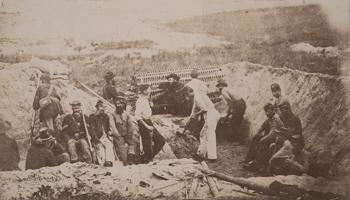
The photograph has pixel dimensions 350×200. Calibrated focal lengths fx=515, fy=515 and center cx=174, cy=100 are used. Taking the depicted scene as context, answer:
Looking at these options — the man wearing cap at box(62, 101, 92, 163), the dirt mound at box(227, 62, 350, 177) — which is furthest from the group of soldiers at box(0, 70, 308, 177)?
the dirt mound at box(227, 62, 350, 177)

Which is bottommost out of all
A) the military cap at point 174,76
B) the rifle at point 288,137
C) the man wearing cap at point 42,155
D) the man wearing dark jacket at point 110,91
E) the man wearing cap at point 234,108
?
the man wearing cap at point 42,155

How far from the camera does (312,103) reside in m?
7.83

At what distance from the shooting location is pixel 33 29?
26.9 feet

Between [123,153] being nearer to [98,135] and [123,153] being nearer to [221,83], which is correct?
[98,135]

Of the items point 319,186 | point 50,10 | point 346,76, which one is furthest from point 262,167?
point 50,10

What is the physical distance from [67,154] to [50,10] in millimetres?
2291

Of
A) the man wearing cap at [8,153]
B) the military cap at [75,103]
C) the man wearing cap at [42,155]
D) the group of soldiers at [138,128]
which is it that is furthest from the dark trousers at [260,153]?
the man wearing cap at [8,153]

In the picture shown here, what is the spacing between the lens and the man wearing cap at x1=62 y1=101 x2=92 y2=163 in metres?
7.92

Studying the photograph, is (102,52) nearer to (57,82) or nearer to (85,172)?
(57,82)

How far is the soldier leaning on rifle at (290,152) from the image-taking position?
771 cm

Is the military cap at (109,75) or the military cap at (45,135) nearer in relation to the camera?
the military cap at (45,135)

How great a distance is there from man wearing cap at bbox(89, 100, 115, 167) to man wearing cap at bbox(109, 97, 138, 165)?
0.10 metres

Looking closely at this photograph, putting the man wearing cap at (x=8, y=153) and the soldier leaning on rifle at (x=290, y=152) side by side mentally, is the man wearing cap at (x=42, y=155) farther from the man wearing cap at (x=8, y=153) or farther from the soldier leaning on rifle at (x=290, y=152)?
the soldier leaning on rifle at (x=290, y=152)

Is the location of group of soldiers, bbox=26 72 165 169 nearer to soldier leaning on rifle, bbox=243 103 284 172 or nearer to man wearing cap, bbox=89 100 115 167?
man wearing cap, bbox=89 100 115 167
